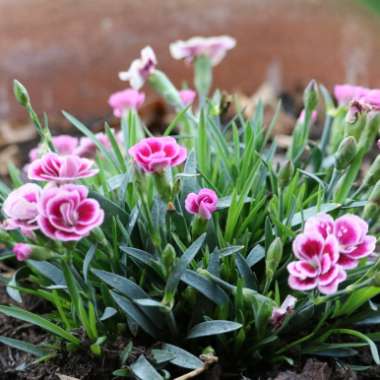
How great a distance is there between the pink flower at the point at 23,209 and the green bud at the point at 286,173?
424mm

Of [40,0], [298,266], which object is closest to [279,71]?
[40,0]

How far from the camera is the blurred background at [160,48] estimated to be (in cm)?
205

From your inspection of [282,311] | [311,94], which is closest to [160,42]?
[311,94]

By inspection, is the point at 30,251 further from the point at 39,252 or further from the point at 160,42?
the point at 160,42

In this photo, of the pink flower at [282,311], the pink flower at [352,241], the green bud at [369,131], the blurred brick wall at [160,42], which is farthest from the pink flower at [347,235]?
the blurred brick wall at [160,42]

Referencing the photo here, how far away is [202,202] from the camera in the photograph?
835mm

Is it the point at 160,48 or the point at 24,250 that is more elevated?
Result: the point at 24,250

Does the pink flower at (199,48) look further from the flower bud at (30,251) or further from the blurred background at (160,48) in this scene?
the blurred background at (160,48)

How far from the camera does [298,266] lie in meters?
0.74

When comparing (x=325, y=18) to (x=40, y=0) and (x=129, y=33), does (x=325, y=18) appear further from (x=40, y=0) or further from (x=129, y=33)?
(x=40, y=0)

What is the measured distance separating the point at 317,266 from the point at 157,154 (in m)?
0.25

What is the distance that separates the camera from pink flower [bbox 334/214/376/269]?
0.75 meters

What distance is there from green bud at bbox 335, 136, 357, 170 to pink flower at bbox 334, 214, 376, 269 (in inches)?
6.3

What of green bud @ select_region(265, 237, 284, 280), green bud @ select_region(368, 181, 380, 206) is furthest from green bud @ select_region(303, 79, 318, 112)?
green bud @ select_region(265, 237, 284, 280)
